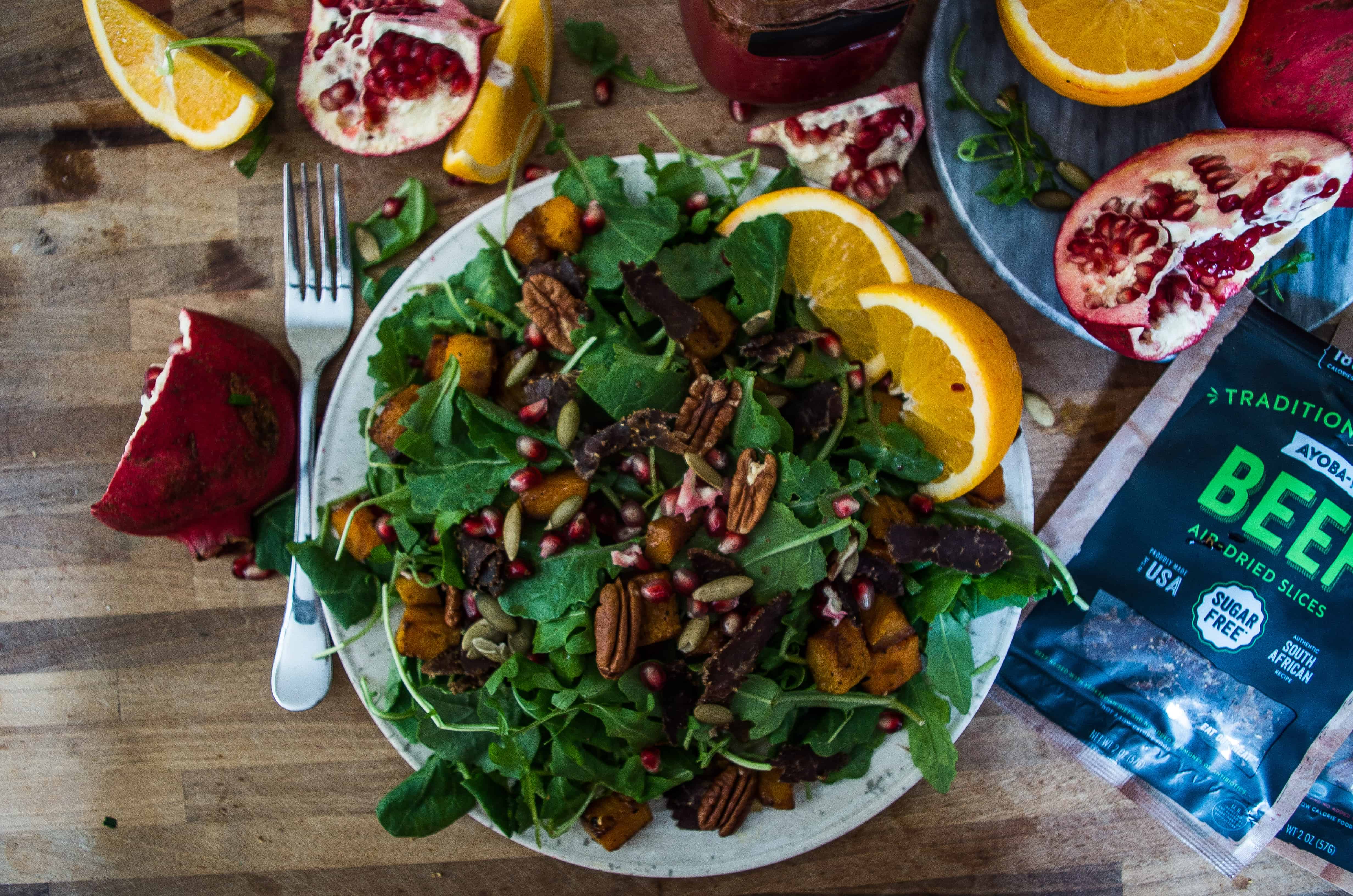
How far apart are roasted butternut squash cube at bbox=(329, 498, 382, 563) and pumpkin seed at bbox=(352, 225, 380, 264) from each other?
502 mm

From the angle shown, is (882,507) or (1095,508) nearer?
(882,507)

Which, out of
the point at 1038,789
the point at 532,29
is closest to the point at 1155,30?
the point at 532,29

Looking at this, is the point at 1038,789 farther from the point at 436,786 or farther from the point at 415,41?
the point at 415,41

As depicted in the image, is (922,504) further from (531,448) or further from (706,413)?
(531,448)

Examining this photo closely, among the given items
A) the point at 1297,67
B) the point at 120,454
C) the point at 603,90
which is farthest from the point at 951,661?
the point at 120,454

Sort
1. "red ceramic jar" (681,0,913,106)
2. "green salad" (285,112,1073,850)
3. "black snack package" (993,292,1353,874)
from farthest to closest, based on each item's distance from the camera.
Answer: "black snack package" (993,292,1353,874) → "green salad" (285,112,1073,850) → "red ceramic jar" (681,0,913,106)

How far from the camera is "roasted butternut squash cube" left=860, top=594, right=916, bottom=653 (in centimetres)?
132

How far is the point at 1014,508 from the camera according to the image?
58.1 inches

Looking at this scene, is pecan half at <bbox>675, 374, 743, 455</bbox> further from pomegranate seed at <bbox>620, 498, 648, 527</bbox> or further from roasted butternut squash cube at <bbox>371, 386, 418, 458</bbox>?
roasted butternut squash cube at <bbox>371, 386, 418, 458</bbox>

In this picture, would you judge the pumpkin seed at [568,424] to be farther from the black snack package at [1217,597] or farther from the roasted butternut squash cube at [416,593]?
the black snack package at [1217,597]

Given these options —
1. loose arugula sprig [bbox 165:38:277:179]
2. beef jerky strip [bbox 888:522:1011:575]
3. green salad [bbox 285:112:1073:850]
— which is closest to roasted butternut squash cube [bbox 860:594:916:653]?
green salad [bbox 285:112:1073:850]

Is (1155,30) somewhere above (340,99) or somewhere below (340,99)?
above

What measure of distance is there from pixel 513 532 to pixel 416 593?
241 mm

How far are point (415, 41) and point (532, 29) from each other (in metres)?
0.22
